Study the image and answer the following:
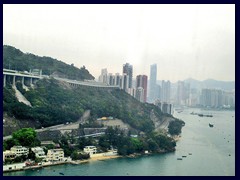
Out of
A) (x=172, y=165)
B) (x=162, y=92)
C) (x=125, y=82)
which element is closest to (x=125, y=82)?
(x=125, y=82)

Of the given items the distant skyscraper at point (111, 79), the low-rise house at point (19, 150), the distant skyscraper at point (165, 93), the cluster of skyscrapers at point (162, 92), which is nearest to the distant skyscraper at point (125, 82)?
the cluster of skyscrapers at point (162, 92)

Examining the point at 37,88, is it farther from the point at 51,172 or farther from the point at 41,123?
the point at 51,172

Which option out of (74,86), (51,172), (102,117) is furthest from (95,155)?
(74,86)

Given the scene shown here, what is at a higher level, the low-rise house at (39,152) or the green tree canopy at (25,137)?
the green tree canopy at (25,137)

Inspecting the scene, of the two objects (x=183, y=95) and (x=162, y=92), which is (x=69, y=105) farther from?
(x=183, y=95)

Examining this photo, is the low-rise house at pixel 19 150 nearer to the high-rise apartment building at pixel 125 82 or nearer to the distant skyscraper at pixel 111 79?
the distant skyscraper at pixel 111 79
